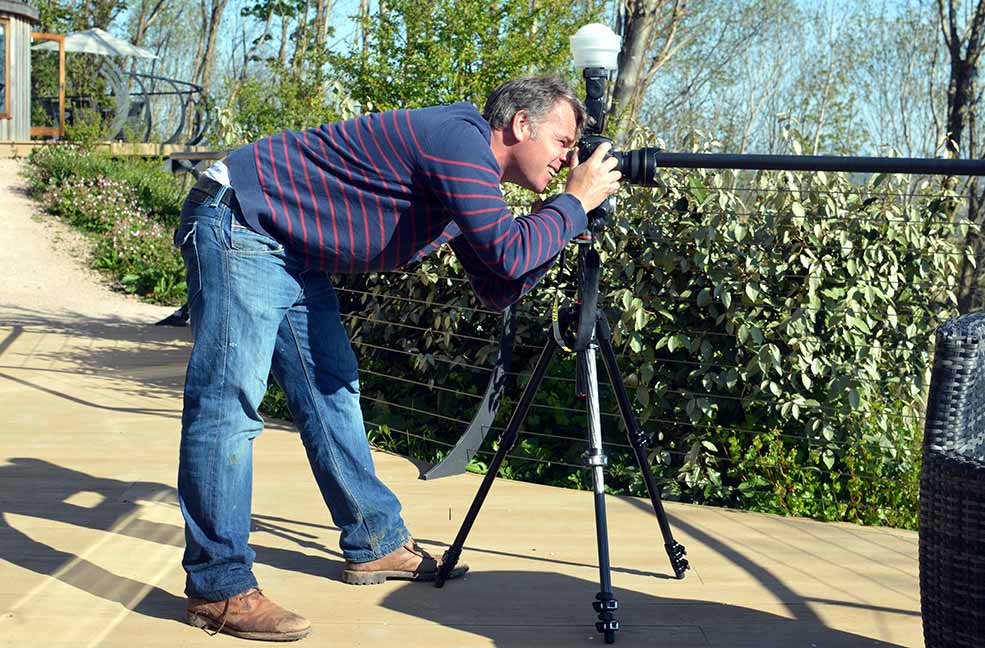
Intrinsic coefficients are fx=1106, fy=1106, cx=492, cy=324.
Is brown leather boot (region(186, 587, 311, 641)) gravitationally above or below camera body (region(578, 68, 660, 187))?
below

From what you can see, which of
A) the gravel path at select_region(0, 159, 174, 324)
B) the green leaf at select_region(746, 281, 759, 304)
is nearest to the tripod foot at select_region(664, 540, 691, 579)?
the green leaf at select_region(746, 281, 759, 304)

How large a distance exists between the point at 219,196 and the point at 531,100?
0.89m

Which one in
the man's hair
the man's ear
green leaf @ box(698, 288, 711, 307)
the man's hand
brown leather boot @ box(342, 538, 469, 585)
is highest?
the man's hair

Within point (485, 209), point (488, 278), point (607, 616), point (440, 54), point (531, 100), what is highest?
point (440, 54)

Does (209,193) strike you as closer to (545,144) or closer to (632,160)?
→ (545,144)

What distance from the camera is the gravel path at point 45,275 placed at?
39.7 ft

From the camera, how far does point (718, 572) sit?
367cm

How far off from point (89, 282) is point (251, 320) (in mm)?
12293

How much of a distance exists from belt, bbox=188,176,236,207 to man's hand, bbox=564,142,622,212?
0.93 metres

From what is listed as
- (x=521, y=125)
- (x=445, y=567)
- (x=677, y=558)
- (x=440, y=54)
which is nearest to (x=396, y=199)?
(x=521, y=125)

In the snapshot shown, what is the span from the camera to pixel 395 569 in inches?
139

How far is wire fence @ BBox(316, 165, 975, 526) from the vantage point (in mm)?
4637

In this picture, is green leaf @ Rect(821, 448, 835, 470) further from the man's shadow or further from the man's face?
the man's face

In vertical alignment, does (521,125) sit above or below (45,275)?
above
